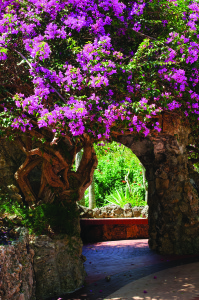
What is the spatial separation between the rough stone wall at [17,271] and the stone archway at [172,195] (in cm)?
474

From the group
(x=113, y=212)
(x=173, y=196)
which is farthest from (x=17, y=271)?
(x=113, y=212)

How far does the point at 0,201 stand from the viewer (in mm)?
6469

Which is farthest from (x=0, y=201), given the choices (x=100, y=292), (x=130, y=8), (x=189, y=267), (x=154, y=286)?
(x=130, y=8)

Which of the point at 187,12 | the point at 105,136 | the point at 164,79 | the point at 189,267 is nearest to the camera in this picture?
the point at 105,136

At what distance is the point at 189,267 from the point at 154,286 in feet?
5.05

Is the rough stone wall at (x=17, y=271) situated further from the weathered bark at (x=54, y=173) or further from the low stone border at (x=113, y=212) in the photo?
the low stone border at (x=113, y=212)

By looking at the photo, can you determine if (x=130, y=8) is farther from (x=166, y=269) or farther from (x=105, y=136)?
(x=166, y=269)

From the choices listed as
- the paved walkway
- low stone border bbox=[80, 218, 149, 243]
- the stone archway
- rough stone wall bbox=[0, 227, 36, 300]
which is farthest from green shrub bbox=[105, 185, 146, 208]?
rough stone wall bbox=[0, 227, 36, 300]

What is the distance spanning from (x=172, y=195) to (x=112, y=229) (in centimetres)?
416

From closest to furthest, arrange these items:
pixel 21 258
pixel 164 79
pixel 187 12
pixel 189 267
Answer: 1. pixel 21 258
2. pixel 164 79
3. pixel 189 267
4. pixel 187 12

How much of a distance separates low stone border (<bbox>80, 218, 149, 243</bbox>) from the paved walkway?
1929 mm

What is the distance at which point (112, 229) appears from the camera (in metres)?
12.2

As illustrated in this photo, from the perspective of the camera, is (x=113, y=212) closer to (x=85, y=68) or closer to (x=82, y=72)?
(x=82, y=72)

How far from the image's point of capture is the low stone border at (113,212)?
41.8ft
